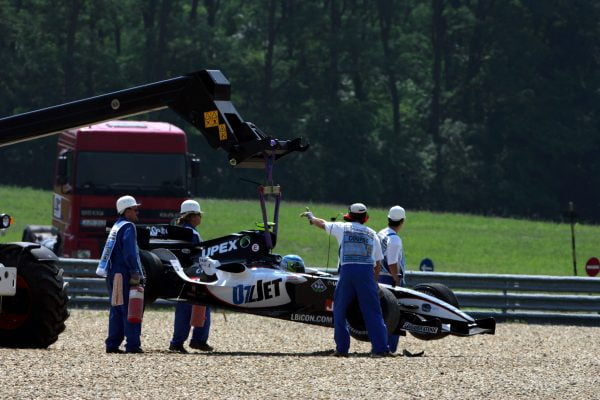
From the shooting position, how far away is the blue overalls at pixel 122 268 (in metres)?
15.1

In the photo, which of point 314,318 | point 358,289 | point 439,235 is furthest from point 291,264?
point 439,235

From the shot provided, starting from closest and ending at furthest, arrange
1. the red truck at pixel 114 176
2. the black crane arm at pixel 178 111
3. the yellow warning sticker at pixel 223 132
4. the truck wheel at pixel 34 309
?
the truck wheel at pixel 34 309 → the black crane arm at pixel 178 111 → the yellow warning sticker at pixel 223 132 → the red truck at pixel 114 176

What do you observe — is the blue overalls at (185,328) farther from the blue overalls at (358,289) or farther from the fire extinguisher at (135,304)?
the blue overalls at (358,289)

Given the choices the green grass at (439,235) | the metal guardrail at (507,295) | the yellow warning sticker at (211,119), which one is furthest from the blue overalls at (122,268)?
the green grass at (439,235)

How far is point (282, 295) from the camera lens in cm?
1593

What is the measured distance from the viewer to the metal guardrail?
23422mm

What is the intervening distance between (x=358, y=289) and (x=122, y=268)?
7.90 ft

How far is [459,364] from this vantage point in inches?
565

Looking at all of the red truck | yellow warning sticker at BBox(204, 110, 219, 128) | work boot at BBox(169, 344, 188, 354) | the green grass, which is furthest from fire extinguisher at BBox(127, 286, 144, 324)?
the green grass

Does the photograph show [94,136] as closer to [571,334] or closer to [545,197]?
[571,334]

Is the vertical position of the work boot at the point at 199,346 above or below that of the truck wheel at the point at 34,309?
below

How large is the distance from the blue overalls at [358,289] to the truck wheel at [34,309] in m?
2.80

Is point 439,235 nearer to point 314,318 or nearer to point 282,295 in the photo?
point 314,318

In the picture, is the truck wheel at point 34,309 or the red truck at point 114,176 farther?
the red truck at point 114,176
